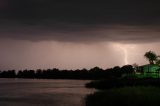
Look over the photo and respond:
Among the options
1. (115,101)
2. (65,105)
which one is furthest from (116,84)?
(115,101)

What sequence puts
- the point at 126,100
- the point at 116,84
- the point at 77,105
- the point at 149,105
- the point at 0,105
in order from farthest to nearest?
the point at 116,84
the point at 0,105
the point at 77,105
the point at 126,100
the point at 149,105

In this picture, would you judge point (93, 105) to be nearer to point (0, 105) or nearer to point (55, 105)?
point (55, 105)

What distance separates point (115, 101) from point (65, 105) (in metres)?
28.4

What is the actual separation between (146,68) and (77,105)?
104284 mm

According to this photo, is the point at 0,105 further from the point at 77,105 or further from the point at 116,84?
the point at 116,84

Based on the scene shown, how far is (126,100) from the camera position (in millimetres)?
48812

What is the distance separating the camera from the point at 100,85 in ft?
409

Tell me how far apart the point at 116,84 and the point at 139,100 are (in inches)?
2540

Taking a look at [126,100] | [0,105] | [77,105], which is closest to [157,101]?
[126,100]

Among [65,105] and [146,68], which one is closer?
[65,105]

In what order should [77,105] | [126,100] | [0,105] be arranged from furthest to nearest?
[0,105] < [77,105] < [126,100]

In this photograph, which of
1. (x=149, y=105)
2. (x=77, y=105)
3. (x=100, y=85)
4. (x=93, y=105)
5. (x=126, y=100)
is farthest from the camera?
(x=100, y=85)

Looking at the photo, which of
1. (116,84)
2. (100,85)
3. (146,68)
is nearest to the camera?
(116,84)

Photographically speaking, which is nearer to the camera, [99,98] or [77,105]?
[99,98]
